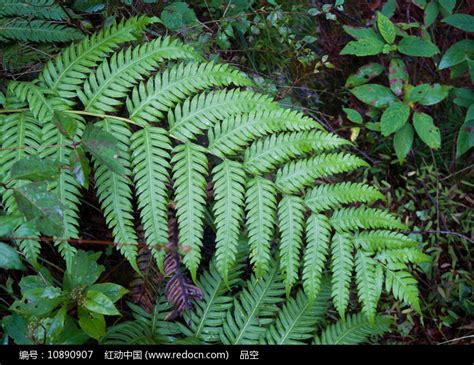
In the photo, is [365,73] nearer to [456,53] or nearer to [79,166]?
[456,53]

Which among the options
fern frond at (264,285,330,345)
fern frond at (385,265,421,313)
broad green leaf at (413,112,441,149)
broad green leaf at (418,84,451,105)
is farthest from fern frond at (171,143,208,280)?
broad green leaf at (418,84,451,105)

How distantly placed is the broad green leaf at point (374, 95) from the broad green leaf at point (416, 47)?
29 centimetres

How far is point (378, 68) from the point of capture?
3361 millimetres

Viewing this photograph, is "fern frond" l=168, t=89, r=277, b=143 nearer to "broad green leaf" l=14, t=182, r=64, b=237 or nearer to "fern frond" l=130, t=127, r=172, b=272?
"fern frond" l=130, t=127, r=172, b=272

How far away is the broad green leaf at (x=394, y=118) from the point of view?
311 centimetres

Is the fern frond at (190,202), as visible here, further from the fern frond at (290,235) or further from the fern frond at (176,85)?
the fern frond at (290,235)

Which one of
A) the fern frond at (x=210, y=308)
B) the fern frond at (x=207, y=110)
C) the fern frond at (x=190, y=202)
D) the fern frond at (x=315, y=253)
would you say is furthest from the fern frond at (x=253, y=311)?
the fern frond at (x=207, y=110)

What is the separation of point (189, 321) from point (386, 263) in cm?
115

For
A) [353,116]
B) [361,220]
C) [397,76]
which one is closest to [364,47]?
[397,76]

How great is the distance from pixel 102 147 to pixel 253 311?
131 cm

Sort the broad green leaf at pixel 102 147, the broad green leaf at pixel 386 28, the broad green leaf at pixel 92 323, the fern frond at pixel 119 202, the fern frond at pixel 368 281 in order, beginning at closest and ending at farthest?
the broad green leaf at pixel 102 147
the broad green leaf at pixel 92 323
the fern frond at pixel 119 202
the fern frond at pixel 368 281
the broad green leaf at pixel 386 28

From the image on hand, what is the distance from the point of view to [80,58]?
8.09 ft

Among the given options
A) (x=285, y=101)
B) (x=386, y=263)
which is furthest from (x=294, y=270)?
(x=285, y=101)

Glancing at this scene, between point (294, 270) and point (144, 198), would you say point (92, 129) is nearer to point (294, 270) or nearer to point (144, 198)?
point (144, 198)
